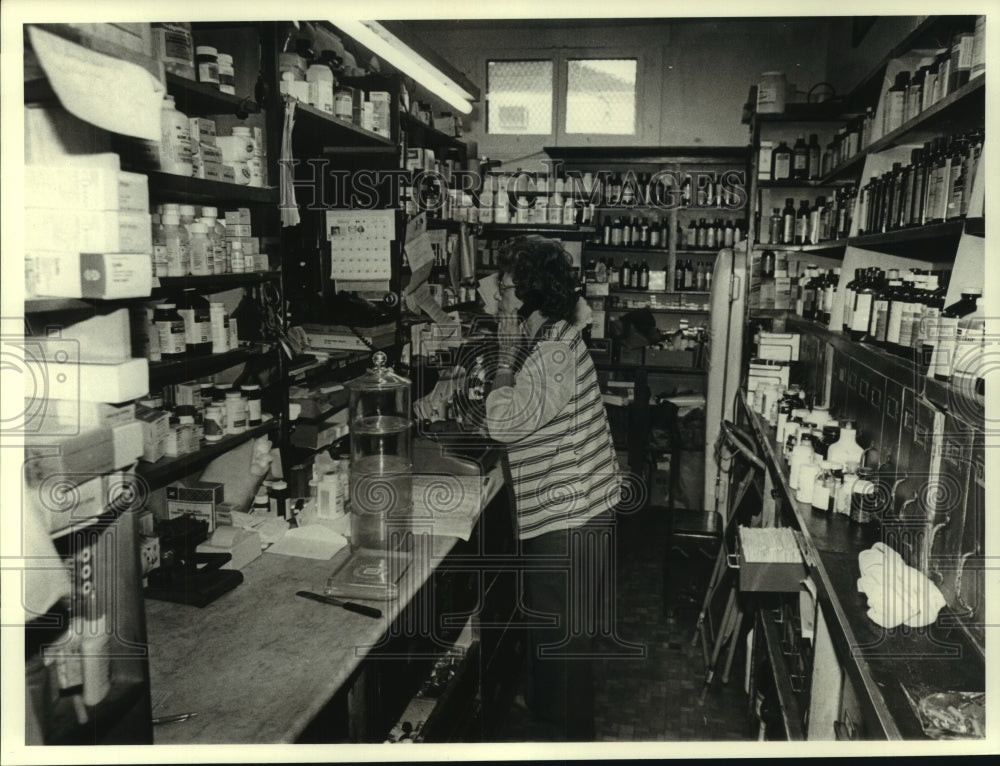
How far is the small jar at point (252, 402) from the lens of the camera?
8.25 ft

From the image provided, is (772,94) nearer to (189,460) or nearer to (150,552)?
(189,460)

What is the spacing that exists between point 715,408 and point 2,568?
15.1 feet

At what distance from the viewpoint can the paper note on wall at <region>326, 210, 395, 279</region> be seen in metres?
3.30

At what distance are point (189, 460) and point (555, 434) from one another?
48.1 inches

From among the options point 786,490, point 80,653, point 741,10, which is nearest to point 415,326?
point 786,490

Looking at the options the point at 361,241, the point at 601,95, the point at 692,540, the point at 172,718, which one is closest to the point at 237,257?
the point at 361,241

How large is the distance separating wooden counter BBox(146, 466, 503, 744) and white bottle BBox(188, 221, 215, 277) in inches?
35.8

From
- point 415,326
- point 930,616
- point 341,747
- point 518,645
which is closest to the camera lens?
point 341,747

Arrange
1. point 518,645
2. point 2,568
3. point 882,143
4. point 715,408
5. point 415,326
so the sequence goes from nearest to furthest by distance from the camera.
Answer: point 2,568, point 882,143, point 518,645, point 415,326, point 715,408

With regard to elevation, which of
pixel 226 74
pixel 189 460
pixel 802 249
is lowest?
pixel 189 460

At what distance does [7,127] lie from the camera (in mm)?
1377

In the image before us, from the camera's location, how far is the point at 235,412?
2.45m

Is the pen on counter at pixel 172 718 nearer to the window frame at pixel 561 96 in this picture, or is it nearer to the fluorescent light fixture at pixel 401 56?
the fluorescent light fixture at pixel 401 56

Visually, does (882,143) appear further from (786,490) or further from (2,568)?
(2,568)
